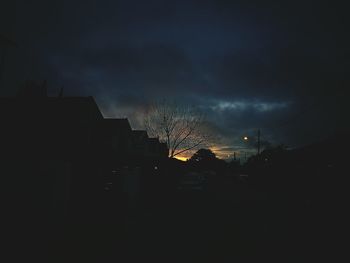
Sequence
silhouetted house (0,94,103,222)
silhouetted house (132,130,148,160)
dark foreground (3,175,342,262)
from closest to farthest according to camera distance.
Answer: dark foreground (3,175,342,262) → silhouetted house (0,94,103,222) → silhouetted house (132,130,148,160)

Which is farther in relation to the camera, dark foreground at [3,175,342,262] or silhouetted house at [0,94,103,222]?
silhouetted house at [0,94,103,222]

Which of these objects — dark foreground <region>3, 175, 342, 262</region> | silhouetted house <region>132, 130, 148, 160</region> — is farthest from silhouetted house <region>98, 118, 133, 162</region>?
dark foreground <region>3, 175, 342, 262</region>

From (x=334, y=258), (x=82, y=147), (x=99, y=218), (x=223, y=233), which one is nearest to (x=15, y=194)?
(x=99, y=218)

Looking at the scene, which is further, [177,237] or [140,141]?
[140,141]

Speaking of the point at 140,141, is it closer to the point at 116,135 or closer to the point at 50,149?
the point at 116,135

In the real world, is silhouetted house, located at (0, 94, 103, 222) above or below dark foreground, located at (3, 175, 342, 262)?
above

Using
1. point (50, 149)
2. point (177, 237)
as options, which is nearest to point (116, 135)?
point (50, 149)

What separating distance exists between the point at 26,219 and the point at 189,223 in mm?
7156

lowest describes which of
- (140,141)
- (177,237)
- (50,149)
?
(177,237)

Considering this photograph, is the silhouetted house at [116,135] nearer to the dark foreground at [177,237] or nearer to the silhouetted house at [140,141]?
the silhouetted house at [140,141]

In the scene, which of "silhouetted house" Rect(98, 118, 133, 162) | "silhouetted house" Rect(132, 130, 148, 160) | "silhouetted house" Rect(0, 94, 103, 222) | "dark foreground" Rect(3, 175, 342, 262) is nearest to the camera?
"dark foreground" Rect(3, 175, 342, 262)

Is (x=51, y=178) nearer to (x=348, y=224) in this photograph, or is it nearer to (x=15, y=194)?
(x=15, y=194)

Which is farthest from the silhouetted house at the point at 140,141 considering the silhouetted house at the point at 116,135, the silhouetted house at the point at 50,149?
the silhouetted house at the point at 50,149

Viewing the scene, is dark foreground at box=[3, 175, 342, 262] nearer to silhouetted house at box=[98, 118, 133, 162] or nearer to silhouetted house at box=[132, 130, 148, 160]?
silhouetted house at box=[98, 118, 133, 162]
